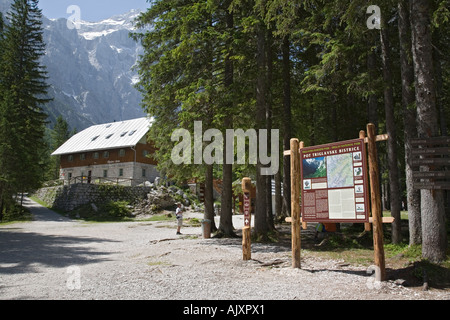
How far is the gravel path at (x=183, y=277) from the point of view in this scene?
6.49 meters

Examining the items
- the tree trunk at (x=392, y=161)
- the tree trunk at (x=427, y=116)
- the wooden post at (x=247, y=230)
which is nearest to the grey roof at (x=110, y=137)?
the wooden post at (x=247, y=230)

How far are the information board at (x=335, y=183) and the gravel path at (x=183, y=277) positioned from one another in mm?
1453

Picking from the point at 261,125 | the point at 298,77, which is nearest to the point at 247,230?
the point at 261,125

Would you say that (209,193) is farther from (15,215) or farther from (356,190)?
(15,215)

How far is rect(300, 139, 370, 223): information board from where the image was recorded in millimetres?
7935

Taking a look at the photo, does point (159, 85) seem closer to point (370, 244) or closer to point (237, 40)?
point (237, 40)

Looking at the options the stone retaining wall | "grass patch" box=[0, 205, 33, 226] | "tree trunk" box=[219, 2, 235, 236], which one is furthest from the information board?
the stone retaining wall

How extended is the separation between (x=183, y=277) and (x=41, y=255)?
21.2 ft

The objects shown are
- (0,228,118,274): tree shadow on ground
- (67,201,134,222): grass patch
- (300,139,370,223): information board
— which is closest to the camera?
(300,139,370,223): information board

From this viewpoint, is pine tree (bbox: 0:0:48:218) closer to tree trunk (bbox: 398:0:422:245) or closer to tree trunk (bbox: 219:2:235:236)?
tree trunk (bbox: 219:2:235:236)

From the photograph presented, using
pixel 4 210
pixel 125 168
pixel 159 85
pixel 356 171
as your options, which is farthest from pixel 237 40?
pixel 125 168

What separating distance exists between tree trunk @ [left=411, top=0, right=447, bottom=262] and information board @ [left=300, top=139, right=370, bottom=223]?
5.84ft

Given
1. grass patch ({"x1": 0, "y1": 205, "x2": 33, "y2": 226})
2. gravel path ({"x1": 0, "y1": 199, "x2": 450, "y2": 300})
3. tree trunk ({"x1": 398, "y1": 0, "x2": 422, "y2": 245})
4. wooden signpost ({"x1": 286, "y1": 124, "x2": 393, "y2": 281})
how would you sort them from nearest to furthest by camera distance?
gravel path ({"x1": 0, "y1": 199, "x2": 450, "y2": 300}) → wooden signpost ({"x1": 286, "y1": 124, "x2": 393, "y2": 281}) → tree trunk ({"x1": 398, "y1": 0, "x2": 422, "y2": 245}) → grass patch ({"x1": 0, "y1": 205, "x2": 33, "y2": 226})

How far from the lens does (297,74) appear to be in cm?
2075
